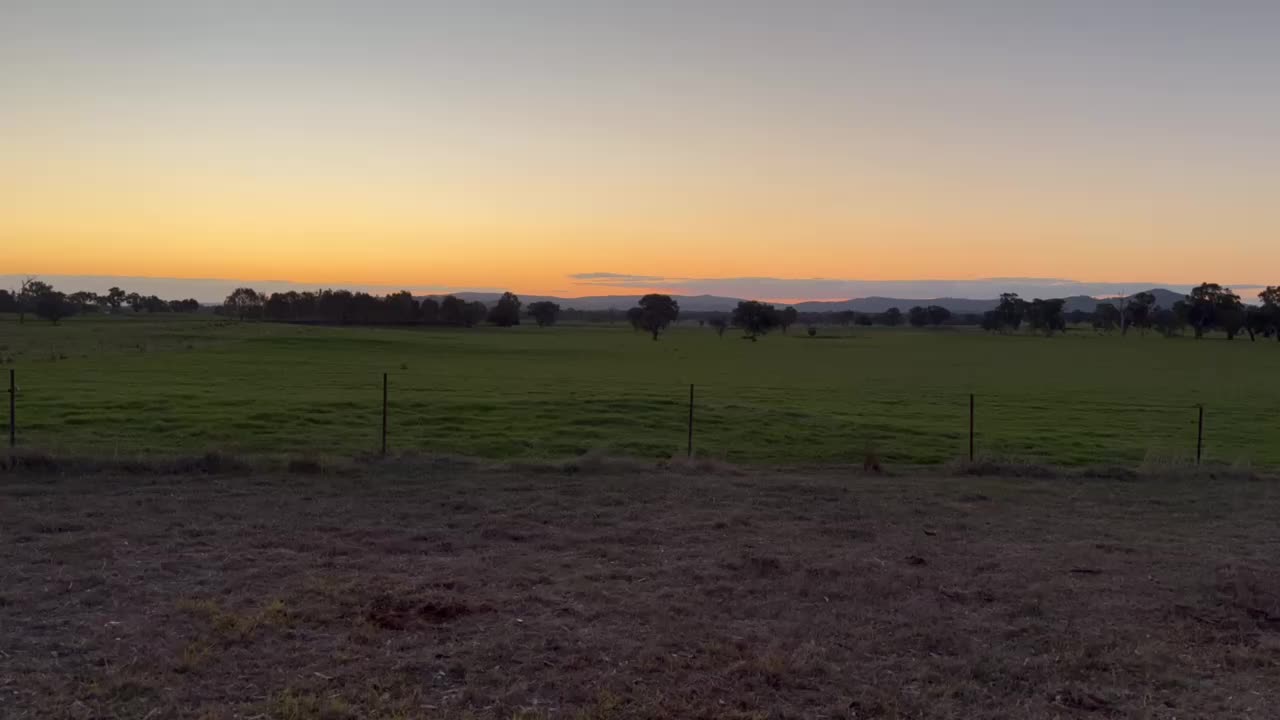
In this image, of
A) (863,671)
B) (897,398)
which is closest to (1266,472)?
(863,671)

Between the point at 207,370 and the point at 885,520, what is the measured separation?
42.5m

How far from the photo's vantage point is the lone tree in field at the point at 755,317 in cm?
14325

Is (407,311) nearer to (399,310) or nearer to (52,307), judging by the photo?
(399,310)

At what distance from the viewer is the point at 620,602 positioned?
8680mm

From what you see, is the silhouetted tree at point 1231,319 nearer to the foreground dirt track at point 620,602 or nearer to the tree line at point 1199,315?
the tree line at point 1199,315

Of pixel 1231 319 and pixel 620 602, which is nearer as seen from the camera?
pixel 620 602

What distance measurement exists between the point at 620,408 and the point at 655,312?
4334 inches

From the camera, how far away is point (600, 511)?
12.7 metres

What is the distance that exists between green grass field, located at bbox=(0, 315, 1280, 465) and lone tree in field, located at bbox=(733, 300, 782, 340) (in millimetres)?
78397

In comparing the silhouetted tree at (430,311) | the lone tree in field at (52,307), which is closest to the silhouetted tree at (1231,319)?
the silhouetted tree at (430,311)

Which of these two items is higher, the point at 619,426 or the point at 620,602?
the point at 620,602

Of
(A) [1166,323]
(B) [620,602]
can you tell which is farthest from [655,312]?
(B) [620,602]

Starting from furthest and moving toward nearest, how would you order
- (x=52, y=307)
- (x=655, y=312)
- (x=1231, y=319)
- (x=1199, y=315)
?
(x=1199, y=315)
(x=1231, y=319)
(x=655, y=312)
(x=52, y=307)

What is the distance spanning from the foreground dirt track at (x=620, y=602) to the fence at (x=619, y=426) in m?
4.50
